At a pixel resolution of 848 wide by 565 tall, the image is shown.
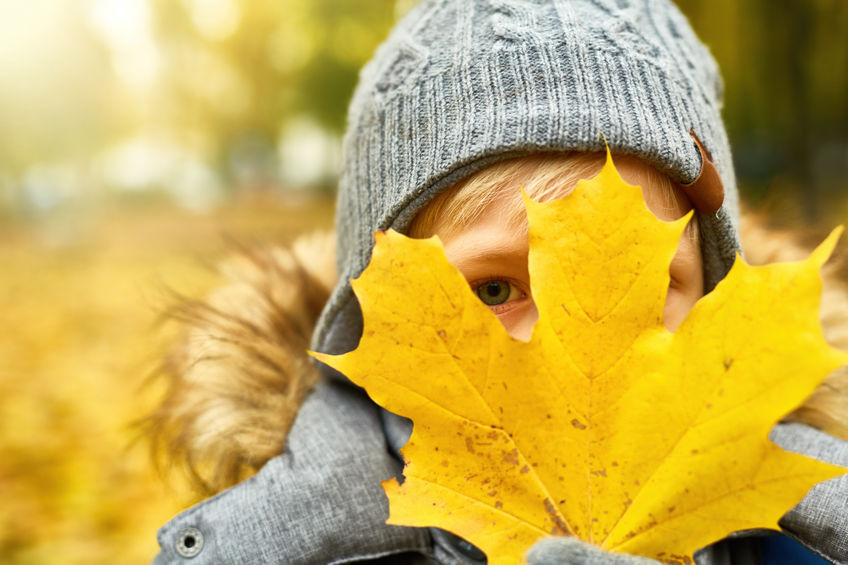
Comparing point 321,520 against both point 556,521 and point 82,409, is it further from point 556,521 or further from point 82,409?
point 82,409

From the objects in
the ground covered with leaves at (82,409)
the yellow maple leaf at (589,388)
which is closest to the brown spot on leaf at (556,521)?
the yellow maple leaf at (589,388)

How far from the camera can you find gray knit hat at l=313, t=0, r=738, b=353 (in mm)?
915

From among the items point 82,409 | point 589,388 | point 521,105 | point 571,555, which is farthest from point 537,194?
point 82,409

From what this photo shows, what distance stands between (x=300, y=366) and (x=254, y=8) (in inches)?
597

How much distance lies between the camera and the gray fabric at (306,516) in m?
0.97

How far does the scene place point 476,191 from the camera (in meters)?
0.93

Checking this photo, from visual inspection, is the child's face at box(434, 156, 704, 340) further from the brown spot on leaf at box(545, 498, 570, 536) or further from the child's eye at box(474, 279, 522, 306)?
the brown spot on leaf at box(545, 498, 570, 536)

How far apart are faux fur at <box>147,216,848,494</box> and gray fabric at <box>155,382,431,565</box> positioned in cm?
10

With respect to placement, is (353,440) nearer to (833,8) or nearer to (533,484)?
(533,484)

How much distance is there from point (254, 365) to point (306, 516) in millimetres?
334

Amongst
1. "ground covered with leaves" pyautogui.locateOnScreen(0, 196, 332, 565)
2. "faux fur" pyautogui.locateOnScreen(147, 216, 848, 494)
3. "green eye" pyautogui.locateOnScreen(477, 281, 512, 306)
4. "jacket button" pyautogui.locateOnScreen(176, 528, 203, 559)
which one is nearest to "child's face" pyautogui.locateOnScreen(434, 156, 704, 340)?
"green eye" pyautogui.locateOnScreen(477, 281, 512, 306)

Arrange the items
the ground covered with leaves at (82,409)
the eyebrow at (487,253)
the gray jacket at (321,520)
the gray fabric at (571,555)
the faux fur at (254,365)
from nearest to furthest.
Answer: the gray fabric at (571,555), the eyebrow at (487,253), the gray jacket at (321,520), the faux fur at (254,365), the ground covered with leaves at (82,409)

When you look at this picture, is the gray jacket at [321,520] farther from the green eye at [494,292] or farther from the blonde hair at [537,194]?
the green eye at [494,292]

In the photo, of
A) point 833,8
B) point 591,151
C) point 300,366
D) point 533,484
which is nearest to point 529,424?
point 533,484
